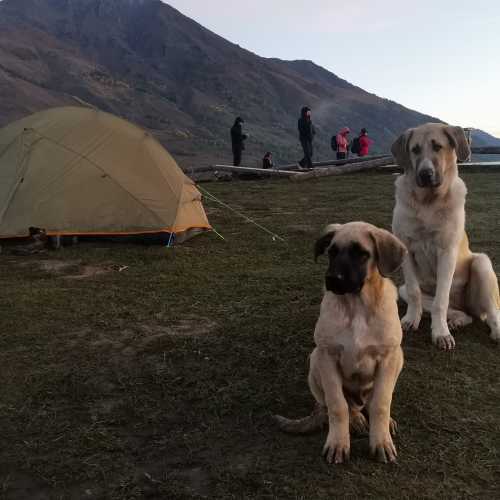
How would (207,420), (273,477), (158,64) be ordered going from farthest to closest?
(158,64)
(207,420)
(273,477)

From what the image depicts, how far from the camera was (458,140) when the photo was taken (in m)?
4.96

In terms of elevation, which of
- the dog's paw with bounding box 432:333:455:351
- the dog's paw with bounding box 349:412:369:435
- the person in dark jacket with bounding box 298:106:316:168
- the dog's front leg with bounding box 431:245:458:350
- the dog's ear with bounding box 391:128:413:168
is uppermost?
the person in dark jacket with bounding box 298:106:316:168

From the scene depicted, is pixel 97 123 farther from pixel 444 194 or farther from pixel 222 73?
pixel 222 73

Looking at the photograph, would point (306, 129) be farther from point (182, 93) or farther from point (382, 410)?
point (182, 93)

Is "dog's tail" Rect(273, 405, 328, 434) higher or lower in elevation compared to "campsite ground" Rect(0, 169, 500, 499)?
higher

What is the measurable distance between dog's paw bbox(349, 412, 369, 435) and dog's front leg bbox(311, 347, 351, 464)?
0.87 ft

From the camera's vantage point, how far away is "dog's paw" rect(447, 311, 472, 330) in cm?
530

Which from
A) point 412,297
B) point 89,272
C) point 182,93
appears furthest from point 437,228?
point 182,93

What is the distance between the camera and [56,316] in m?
5.94

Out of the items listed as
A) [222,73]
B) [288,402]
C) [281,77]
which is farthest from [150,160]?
[281,77]

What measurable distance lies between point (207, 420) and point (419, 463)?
1353 millimetres

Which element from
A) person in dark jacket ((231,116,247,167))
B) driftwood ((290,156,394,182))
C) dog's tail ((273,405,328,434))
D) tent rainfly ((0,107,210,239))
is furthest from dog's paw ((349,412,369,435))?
person in dark jacket ((231,116,247,167))

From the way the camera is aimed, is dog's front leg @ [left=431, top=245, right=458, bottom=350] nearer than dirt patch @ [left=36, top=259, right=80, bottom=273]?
Yes

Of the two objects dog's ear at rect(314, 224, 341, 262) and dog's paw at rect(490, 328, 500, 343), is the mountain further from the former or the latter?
dog's ear at rect(314, 224, 341, 262)
